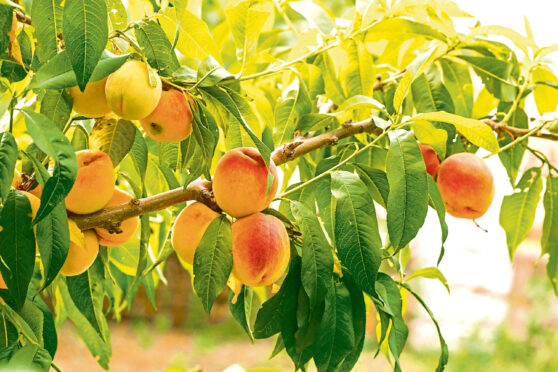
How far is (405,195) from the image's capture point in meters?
0.42

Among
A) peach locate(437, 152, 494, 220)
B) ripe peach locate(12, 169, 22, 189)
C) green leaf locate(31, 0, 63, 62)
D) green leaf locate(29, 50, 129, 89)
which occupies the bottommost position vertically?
peach locate(437, 152, 494, 220)

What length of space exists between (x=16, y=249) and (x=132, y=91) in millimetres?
118

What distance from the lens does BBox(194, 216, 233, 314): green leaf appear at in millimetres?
423

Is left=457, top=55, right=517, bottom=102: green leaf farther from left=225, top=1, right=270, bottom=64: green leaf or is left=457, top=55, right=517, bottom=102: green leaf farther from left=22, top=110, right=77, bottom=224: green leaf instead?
left=22, top=110, right=77, bottom=224: green leaf

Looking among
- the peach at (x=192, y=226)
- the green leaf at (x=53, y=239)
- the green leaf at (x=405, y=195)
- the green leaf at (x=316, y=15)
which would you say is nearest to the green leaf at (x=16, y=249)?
the green leaf at (x=53, y=239)

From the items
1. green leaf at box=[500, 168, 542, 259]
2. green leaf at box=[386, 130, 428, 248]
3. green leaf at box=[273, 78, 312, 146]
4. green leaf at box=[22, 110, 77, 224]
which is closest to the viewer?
green leaf at box=[22, 110, 77, 224]

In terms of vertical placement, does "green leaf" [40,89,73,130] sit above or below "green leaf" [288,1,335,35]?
below

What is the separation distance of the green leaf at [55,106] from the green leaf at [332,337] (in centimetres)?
22

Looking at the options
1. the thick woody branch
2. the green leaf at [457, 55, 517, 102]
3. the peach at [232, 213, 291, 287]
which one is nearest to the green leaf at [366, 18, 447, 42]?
the green leaf at [457, 55, 517, 102]

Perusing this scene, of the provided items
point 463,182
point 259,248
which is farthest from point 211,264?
point 463,182

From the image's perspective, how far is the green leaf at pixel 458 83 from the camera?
0.62 metres

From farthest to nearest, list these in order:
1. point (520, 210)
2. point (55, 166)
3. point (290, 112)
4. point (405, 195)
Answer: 1. point (520, 210)
2. point (290, 112)
3. point (405, 195)
4. point (55, 166)

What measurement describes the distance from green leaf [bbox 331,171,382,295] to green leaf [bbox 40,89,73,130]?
0.63 feet

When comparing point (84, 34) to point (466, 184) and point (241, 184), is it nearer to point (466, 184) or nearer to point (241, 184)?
point (241, 184)
